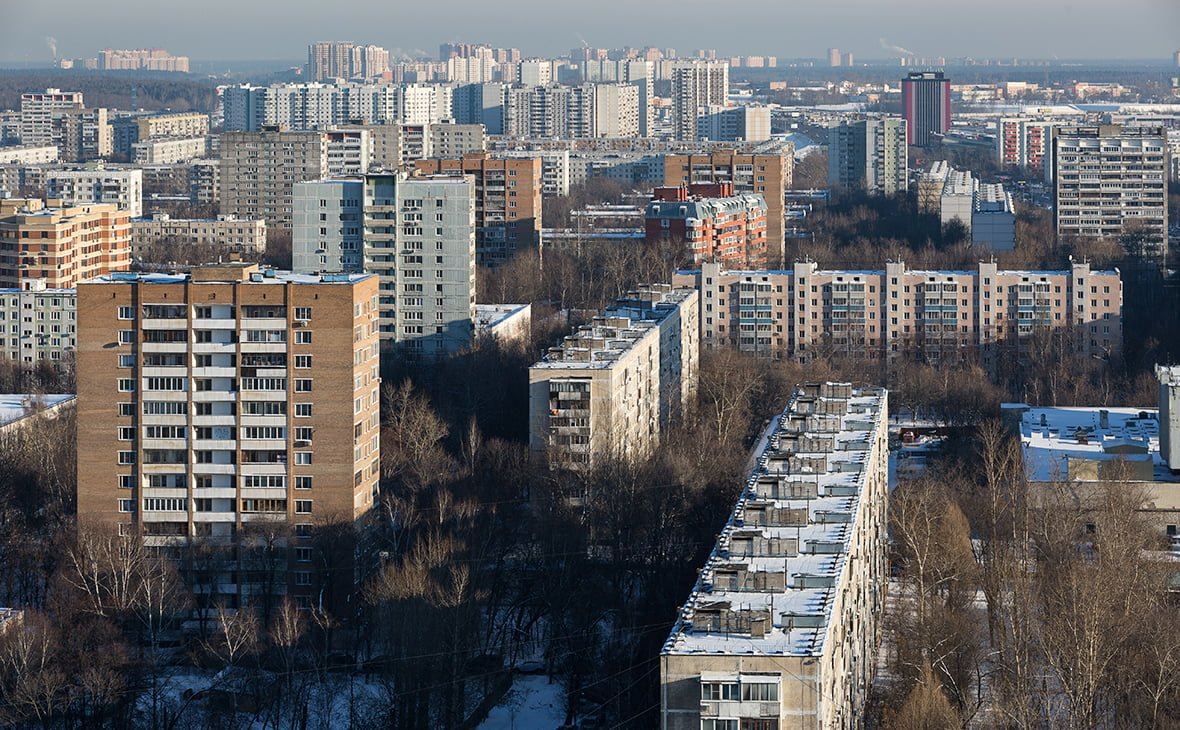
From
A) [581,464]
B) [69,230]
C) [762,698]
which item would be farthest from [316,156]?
[762,698]

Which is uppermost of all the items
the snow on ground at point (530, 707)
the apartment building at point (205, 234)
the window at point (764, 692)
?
the apartment building at point (205, 234)

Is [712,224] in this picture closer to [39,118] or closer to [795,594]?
[795,594]

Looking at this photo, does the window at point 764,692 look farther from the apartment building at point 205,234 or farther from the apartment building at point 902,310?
the apartment building at point 205,234

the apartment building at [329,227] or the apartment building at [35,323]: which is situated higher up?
the apartment building at [329,227]

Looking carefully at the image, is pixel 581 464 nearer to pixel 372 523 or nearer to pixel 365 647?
pixel 372 523

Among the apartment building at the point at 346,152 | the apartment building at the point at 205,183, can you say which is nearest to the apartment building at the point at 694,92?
the apartment building at the point at 205,183

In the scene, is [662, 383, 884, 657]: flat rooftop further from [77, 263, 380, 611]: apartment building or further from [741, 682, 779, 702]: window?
[77, 263, 380, 611]: apartment building

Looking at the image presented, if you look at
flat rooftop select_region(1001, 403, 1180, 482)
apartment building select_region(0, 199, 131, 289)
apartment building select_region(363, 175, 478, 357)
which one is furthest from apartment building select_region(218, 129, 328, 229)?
flat rooftop select_region(1001, 403, 1180, 482)
